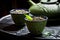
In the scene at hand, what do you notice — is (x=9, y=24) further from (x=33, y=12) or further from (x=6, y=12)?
(x=6, y=12)

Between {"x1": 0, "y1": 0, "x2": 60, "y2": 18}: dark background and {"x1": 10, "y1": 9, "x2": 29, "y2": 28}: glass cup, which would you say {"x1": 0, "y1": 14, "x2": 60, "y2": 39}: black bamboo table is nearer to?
{"x1": 10, "y1": 9, "x2": 29, "y2": 28}: glass cup

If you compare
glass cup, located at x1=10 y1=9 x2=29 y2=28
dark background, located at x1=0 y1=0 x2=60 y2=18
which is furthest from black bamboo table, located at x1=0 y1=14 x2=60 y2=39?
dark background, located at x1=0 y1=0 x2=60 y2=18

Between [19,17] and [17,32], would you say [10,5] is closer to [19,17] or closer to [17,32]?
[19,17]

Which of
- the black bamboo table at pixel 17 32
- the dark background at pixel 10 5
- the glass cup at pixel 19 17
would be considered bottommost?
the dark background at pixel 10 5

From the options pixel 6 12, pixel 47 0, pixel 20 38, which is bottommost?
pixel 6 12

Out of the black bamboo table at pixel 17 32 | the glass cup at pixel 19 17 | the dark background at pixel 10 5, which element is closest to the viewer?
the black bamboo table at pixel 17 32

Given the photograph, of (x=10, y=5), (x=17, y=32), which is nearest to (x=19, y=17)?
(x=17, y=32)

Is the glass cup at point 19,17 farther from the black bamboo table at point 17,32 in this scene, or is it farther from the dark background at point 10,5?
the dark background at point 10,5

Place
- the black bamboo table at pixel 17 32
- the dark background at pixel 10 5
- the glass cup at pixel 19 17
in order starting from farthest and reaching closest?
the dark background at pixel 10 5 → the glass cup at pixel 19 17 → the black bamboo table at pixel 17 32

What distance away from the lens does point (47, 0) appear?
1307 mm

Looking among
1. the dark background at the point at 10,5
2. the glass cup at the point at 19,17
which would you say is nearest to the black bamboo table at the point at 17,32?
the glass cup at the point at 19,17

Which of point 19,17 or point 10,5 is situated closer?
point 19,17

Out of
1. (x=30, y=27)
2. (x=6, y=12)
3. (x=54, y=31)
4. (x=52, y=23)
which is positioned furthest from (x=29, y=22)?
(x=6, y=12)

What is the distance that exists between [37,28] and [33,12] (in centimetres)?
29
